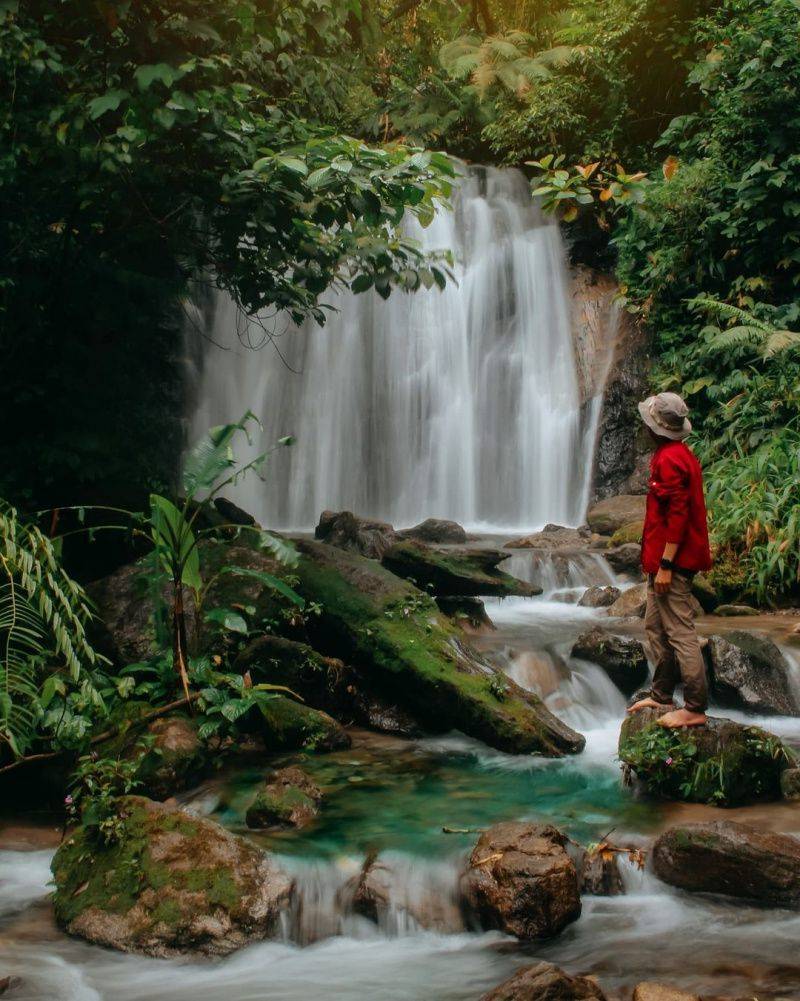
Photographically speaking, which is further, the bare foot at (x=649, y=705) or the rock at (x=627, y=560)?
the rock at (x=627, y=560)

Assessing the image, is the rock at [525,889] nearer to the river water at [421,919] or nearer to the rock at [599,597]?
the river water at [421,919]

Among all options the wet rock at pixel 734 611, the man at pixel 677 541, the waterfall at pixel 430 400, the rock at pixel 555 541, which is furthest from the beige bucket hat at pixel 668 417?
the waterfall at pixel 430 400

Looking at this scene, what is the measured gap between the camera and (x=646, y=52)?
15406 millimetres

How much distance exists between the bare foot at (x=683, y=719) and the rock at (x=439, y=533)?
23.2 ft

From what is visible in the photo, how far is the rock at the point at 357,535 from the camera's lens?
1046 centimetres

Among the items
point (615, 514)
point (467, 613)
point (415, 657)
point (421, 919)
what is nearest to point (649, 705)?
point (415, 657)

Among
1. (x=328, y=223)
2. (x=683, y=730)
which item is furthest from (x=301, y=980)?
(x=328, y=223)

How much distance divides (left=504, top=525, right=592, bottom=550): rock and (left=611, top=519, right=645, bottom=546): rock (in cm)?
42

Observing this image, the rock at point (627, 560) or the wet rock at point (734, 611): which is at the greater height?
the rock at point (627, 560)

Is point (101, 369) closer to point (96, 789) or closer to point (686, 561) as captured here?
point (96, 789)

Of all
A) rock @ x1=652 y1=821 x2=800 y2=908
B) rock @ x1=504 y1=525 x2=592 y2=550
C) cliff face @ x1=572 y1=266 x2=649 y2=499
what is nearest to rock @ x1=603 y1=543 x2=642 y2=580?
rock @ x1=504 y1=525 x2=592 y2=550

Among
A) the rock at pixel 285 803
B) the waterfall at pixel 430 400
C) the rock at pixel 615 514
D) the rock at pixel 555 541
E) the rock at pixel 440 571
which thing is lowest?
the rock at pixel 285 803

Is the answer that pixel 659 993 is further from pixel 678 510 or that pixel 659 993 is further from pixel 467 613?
pixel 467 613

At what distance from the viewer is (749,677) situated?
249 inches
